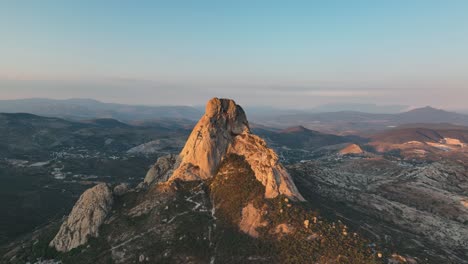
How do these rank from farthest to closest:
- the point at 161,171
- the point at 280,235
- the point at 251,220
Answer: the point at 161,171, the point at 251,220, the point at 280,235

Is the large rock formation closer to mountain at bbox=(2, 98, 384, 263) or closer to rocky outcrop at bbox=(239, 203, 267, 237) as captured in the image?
mountain at bbox=(2, 98, 384, 263)

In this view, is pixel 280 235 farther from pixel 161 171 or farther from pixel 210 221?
pixel 161 171

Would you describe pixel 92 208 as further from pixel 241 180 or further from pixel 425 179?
pixel 425 179

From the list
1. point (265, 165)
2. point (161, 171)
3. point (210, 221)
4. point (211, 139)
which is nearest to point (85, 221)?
point (210, 221)

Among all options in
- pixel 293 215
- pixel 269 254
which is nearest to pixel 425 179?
pixel 293 215

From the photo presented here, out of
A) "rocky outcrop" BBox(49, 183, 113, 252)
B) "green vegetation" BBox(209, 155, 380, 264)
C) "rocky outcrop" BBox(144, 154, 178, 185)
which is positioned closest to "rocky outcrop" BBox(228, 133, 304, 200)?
"green vegetation" BBox(209, 155, 380, 264)

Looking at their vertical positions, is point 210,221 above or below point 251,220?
below

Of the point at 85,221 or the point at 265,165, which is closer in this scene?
the point at 85,221

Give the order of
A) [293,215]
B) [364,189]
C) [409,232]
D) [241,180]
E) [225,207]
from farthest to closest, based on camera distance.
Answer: [364,189] → [409,232] → [241,180] → [225,207] → [293,215]

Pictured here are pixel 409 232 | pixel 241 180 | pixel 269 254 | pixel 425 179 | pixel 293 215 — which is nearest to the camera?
pixel 269 254
